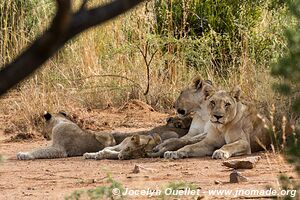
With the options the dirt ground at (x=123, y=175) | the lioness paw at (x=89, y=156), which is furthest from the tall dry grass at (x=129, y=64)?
the dirt ground at (x=123, y=175)

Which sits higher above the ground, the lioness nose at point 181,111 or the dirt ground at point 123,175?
the lioness nose at point 181,111

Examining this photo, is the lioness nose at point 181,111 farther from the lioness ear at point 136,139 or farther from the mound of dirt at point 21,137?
the mound of dirt at point 21,137

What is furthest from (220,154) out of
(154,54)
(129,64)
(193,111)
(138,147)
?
(129,64)

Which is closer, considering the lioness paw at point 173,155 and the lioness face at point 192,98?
the lioness paw at point 173,155

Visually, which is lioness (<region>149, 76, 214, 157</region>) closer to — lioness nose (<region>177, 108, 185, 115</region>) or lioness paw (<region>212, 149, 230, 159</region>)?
lioness nose (<region>177, 108, 185, 115</region>)

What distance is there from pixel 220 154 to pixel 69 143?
165cm

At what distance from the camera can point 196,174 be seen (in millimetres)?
7367

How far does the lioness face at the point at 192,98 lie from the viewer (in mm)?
9602

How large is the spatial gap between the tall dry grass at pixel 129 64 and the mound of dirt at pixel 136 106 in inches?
9.4

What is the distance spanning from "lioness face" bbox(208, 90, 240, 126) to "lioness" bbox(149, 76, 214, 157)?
44cm

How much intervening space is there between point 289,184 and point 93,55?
8.82 meters

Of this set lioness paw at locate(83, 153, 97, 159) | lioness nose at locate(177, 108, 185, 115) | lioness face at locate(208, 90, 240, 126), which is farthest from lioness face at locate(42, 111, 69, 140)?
lioness face at locate(208, 90, 240, 126)

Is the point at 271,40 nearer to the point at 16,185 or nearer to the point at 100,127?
the point at 100,127

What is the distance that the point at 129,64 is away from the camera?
1276 centimetres
